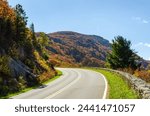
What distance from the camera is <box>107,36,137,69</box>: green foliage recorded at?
238 ft

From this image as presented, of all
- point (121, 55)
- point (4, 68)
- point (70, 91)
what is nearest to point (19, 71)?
point (4, 68)

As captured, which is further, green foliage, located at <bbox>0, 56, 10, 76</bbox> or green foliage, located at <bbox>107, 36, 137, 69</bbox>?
green foliage, located at <bbox>107, 36, 137, 69</bbox>

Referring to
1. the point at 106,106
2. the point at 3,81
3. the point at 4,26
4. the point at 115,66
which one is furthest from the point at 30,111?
the point at 115,66

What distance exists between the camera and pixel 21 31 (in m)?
51.6

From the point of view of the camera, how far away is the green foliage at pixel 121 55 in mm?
72637

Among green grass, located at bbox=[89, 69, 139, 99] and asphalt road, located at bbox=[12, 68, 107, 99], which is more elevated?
green grass, located at bbox=[89, 69, 139, 99]

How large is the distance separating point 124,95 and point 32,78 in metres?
20.1

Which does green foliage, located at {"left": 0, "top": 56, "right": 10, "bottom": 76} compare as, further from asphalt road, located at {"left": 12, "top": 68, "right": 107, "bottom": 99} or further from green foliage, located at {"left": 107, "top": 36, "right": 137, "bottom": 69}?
green foliage, located at {"left": 107, "top": 36, "right": 137, "bottom": 69}

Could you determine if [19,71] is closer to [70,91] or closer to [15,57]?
[15,57]

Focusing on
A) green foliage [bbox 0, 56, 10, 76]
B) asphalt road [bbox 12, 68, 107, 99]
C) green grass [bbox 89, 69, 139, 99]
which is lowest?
asphalt road [bbox 12, 68, 107, 99]

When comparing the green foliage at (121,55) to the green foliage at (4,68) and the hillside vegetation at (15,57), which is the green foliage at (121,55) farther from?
the green foliage at (4,68)

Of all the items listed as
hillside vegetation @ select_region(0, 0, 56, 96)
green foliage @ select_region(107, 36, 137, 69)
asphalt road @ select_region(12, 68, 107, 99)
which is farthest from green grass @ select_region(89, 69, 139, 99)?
green foliage @ select_region(107, 36, 137, 69)

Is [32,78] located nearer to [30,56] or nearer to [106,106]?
[30,56]

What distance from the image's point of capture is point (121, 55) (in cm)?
7356
